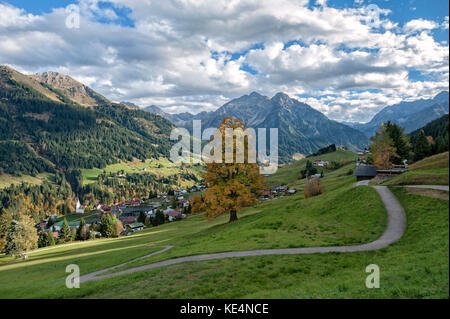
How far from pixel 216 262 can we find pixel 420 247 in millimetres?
12174

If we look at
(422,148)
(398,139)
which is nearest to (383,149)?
(398,139)

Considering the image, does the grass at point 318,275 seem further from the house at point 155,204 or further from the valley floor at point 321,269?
the house at point 155,204

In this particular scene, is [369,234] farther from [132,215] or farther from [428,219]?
[132,215]

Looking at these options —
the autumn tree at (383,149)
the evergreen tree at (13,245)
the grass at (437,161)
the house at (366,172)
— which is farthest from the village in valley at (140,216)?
the grass at (437,161)

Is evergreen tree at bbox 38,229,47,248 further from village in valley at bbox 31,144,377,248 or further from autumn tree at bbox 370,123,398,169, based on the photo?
autumn tree at bbox 370,123,398,169

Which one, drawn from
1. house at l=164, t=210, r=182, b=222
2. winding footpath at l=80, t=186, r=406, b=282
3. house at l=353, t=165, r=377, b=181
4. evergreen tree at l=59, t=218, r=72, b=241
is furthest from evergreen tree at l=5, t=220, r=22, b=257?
house at l=353, t=165, r=377, b=181

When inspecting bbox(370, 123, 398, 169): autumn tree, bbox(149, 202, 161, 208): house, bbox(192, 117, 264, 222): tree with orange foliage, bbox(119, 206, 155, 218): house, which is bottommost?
bbox(119, 206, 155, 218): house

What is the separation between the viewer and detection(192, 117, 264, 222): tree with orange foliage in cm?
3341

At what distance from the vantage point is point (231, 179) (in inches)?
1347

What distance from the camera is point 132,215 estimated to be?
17625 centimetres
